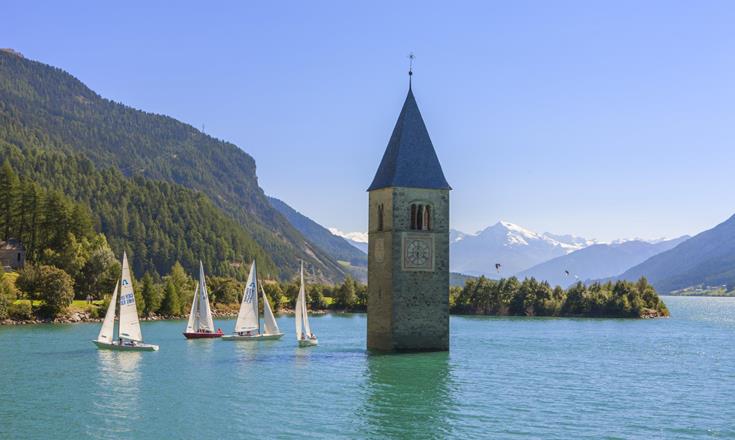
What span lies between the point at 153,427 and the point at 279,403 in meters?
8.74

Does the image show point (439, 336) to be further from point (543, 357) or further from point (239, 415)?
point (239, 415)

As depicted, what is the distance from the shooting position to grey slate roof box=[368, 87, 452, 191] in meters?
72.2

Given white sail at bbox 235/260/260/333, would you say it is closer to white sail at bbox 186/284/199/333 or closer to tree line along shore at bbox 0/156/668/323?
white sail at bbox 186/284/199/333

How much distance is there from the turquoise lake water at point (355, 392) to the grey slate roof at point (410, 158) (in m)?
14.2

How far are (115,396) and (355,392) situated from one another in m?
14.0

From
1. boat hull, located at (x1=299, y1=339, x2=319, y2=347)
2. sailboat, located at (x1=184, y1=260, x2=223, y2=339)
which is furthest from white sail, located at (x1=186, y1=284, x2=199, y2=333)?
boat hull, located at (x1=299, y1=339, x2=319, y2=347)

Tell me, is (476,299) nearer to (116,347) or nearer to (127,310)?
(127,310)

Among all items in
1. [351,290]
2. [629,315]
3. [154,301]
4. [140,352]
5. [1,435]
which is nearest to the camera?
[1,435]

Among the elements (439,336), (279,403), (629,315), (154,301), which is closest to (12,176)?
(154,301)

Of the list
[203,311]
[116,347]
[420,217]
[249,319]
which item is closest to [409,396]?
[420,217]

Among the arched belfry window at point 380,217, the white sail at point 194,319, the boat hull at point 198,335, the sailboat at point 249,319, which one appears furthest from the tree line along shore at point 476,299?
the arched belfry window at point 380,217

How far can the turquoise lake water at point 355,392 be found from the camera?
139 ft

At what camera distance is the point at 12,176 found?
144m

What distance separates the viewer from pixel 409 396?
51312mm
